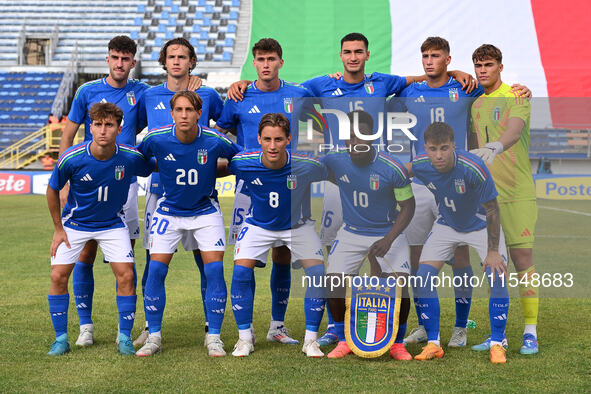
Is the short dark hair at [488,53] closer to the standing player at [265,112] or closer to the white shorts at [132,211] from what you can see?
the standing player at [265,112]

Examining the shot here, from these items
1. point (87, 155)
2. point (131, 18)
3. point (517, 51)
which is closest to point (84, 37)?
point (131, 18)

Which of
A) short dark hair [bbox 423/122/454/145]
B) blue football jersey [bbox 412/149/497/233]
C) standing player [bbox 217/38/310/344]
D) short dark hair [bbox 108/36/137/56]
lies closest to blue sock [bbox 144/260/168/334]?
standing player [bbox 217/38/310/344]

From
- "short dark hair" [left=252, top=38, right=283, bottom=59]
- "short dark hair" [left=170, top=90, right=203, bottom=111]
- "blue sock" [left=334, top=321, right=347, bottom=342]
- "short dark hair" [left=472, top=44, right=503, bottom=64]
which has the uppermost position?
"short dark hair" [left=252, top=38, right=283, bottom=59]

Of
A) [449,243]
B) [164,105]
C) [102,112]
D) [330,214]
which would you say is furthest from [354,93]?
[102,112]

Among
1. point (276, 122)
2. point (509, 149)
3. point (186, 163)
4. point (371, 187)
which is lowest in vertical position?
point (371, 187)

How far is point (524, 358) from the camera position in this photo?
421 centimetres

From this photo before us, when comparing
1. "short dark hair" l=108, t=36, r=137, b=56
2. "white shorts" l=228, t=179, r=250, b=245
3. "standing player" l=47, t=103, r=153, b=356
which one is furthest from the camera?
"white shorts" l=228, t=179, r=250, b=245

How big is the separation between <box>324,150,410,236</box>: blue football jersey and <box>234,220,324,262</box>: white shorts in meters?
0.26

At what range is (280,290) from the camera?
4.78 meters

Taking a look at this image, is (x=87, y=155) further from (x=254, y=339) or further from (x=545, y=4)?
(x=545, y=4)

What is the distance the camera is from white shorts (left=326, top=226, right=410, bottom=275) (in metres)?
4.23

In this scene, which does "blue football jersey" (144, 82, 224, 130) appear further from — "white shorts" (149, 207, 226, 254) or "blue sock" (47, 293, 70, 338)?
"blue sock" (47, 293, 70, 338)

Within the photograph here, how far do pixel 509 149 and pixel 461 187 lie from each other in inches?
16.3

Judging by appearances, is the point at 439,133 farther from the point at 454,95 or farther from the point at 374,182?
the point at 374,182
